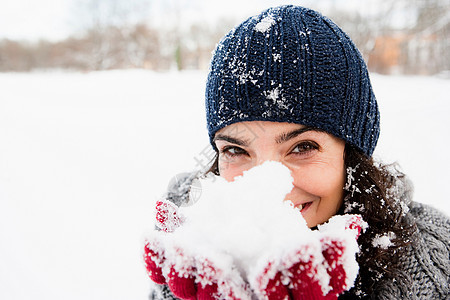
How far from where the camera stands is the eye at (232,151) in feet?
4.48

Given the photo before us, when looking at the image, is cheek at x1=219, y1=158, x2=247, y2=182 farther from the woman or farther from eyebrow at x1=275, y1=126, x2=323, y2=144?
eyebrow at x1=275, y1=126, x2=323, y2=144

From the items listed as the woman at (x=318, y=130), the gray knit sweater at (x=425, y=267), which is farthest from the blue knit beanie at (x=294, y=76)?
the gray knit sweater at (x=425, y=267)

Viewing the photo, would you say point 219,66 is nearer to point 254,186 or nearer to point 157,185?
point 254,186

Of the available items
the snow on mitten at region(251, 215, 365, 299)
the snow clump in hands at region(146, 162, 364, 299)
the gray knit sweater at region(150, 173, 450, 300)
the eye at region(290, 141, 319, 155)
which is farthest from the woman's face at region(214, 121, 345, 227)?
the snow on mitten at region(251, 215, 365, 299)

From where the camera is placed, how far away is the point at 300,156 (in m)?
1.28

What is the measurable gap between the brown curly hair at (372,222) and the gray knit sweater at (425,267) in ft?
0.10

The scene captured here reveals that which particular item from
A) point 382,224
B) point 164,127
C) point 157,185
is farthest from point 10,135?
point 382,224

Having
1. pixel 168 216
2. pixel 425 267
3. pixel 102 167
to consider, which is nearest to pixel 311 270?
pixel 168 216

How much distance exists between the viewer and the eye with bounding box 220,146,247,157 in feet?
4.48

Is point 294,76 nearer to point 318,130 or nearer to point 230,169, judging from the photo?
point 318,130

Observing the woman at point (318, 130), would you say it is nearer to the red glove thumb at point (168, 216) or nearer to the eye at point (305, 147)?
the eye at point (305, 147)

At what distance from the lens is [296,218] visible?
0.90 meters

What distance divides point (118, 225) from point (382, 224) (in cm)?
306

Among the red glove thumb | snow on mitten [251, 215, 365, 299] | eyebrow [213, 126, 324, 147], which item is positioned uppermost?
eyebrow [213, 126, 324, 147]
